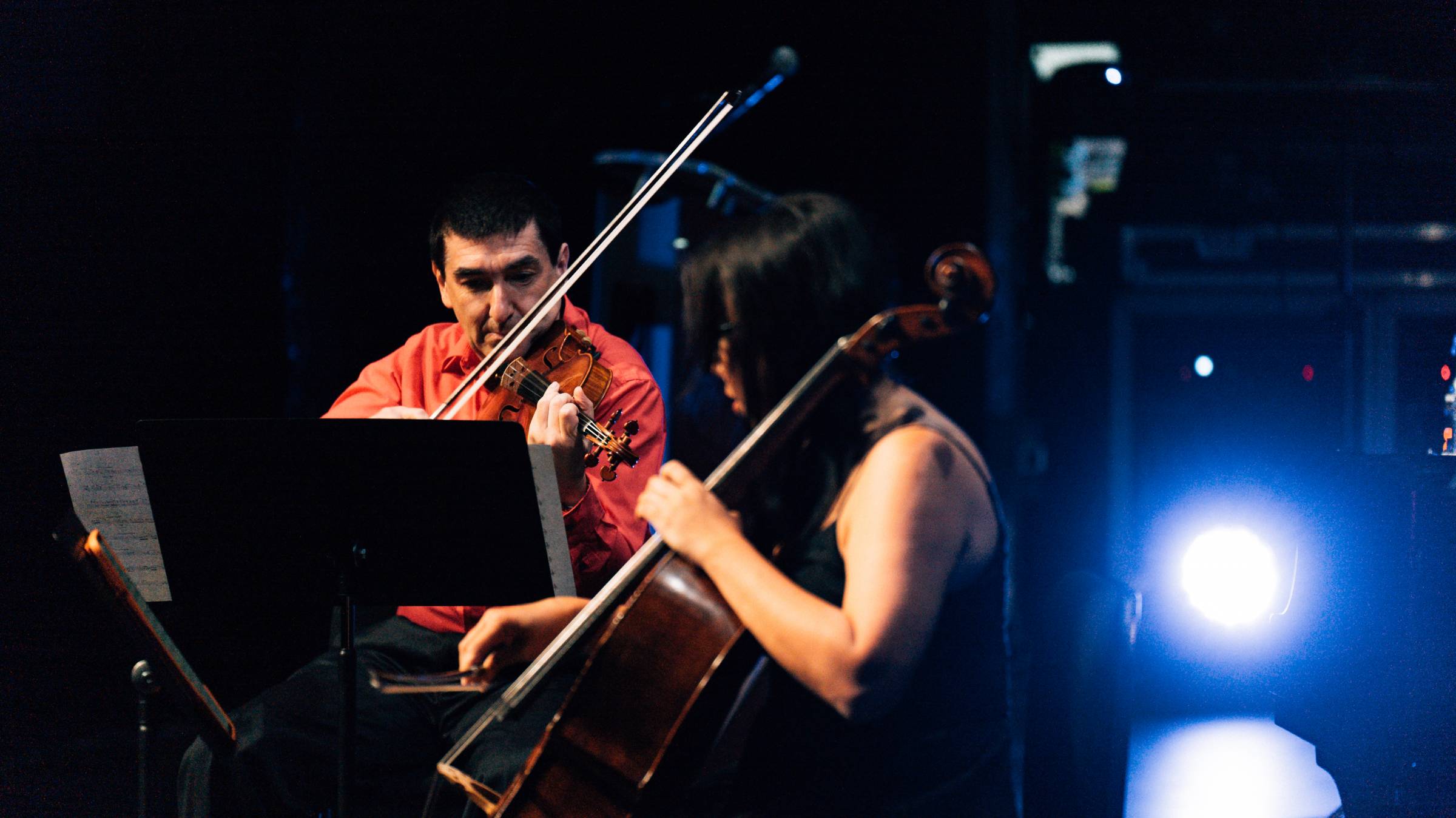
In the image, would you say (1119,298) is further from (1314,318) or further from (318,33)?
(318,33)

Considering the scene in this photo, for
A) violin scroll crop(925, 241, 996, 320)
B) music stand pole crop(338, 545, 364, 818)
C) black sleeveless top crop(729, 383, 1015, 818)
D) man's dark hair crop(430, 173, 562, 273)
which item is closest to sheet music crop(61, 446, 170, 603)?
music stand pole crop(338, 545, 364, 818)

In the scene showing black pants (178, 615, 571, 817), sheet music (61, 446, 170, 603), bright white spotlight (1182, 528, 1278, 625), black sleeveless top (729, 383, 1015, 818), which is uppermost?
sheet music (61, 446, 170, 603)

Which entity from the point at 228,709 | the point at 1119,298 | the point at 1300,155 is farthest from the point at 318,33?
the point at 1300,155

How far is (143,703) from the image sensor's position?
1.57 metres

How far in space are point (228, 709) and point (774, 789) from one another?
169 centimetres

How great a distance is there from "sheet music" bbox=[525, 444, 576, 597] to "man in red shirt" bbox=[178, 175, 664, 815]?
20cm

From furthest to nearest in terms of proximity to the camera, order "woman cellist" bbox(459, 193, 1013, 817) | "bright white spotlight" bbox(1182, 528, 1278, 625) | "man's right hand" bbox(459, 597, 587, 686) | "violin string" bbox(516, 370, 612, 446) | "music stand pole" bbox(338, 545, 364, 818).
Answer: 1. "bright white spotlight" bbox(1182, 528, 1278, 625)
2. "violin string" bbox(516, 370, 612, 446)
3. "music stand pole" bbox(338, 545, 364, 818)
4. "man's right hand" bbox(459, 597, 587, 686)
5. "woman cellist" bbox(459, 193, 1013, 817)

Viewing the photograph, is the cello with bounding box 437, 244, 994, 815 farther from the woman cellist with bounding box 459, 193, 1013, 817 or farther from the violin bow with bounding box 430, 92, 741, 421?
the violin bow with bounding box 430, 92, 741, 421

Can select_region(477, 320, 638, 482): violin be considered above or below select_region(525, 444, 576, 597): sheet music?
above

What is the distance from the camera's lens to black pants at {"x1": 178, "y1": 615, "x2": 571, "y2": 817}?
1742 mm

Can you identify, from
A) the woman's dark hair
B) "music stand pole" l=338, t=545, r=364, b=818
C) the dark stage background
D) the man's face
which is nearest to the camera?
the woman's dark hair

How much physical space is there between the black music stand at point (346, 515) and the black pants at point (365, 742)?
0.79ft

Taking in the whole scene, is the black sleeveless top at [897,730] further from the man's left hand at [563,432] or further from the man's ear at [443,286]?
the man's ear at [443,286]

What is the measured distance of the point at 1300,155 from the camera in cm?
364
